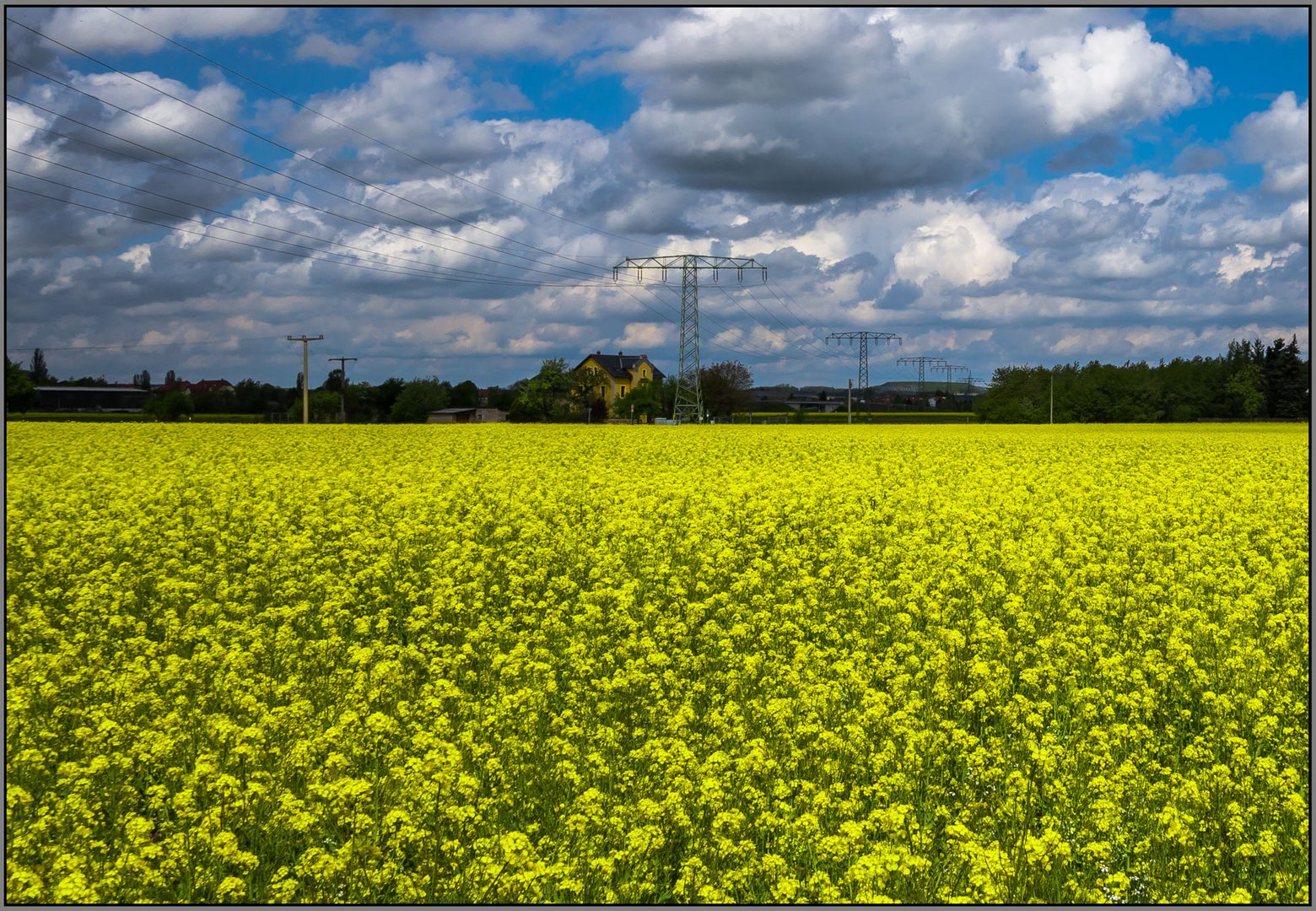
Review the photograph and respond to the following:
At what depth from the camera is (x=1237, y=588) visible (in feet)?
36.9

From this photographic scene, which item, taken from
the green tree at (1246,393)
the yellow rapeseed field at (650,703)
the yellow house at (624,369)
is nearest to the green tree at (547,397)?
the yellow house at (624,369)

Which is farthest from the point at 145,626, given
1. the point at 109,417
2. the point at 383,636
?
the point at 109,417

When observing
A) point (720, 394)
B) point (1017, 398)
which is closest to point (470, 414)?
point (720, 394)

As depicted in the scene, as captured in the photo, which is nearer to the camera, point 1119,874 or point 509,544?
point 1119,874

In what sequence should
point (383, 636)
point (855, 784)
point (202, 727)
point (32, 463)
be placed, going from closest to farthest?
1. point (855, 784)
2. point (202, 727)
3. point (383, 636)
4. point (32, 463)

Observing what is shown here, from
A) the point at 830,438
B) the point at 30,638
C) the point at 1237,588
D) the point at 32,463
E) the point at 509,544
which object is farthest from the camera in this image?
the point at 830,438

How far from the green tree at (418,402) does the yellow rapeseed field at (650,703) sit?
63620mm

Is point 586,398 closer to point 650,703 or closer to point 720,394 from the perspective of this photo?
point 720,394

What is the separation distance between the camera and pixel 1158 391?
10138 cm

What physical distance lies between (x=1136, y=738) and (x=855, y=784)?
2300 millimetres

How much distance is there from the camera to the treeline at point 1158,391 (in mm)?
83938

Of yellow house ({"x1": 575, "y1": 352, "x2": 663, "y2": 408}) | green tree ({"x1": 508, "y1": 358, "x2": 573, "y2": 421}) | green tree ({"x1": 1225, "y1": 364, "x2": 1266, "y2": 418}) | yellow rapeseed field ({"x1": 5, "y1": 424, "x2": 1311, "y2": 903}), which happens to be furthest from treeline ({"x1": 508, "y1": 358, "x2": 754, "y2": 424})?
yellow rapeseed field ({"x1": 5, "y1": 424, "x2": 1311, "y2": 903})

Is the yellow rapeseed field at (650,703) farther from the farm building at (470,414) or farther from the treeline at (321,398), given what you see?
the farm building at (470,414)

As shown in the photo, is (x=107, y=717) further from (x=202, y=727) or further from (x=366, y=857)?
(x=366, y=857)
